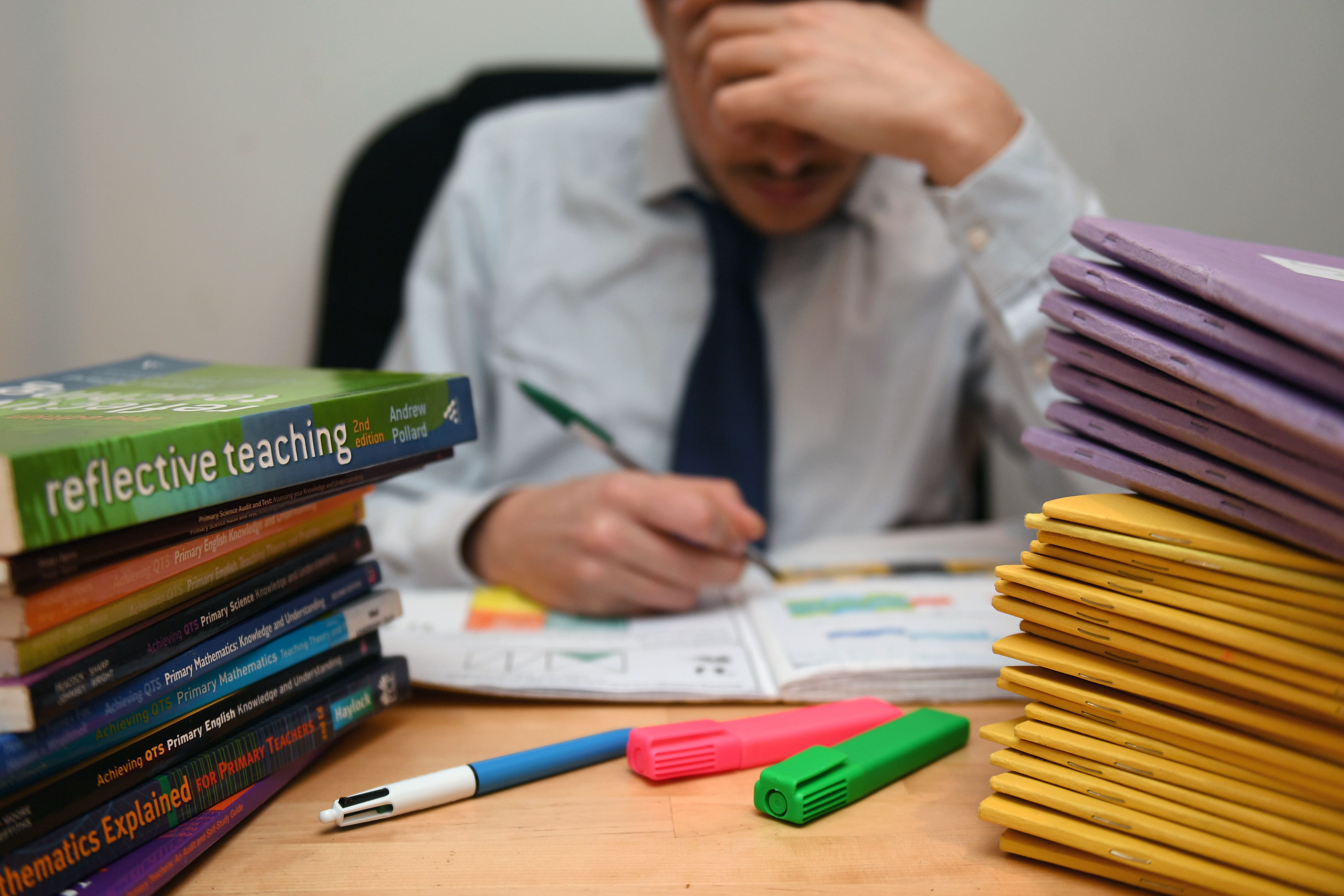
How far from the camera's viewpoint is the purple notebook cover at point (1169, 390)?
0.35m

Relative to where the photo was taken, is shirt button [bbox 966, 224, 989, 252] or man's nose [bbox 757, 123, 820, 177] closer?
shirt button [bbox 966, 224, 989, 252]

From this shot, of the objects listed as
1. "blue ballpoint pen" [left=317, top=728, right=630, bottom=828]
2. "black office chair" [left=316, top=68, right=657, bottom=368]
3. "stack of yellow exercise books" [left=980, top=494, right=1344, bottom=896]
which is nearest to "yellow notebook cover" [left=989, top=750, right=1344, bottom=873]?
"stack of yellow exercise books" [left=980, top=494, right=1344, bottom=896]

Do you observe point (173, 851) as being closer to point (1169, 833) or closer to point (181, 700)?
point (181, 700)

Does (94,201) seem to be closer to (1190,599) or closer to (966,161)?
(966,161)

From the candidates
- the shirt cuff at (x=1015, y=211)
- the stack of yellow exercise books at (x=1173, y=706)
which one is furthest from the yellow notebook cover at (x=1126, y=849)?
the shirt cuff at (x=1015, y=211)

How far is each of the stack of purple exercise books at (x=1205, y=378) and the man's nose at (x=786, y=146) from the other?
455 millimetres

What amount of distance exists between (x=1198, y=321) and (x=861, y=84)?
48 centimetres

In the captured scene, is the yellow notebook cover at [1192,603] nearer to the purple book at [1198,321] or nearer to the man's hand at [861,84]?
the purple book at [1198,321]

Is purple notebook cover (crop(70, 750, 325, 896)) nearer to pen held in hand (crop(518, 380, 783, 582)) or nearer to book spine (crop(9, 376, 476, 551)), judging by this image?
book spine (crop(9, 376, 476, 551))

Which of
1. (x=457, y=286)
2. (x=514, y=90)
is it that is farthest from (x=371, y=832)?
(x=514, y=90)

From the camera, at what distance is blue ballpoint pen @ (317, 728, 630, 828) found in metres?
0.44

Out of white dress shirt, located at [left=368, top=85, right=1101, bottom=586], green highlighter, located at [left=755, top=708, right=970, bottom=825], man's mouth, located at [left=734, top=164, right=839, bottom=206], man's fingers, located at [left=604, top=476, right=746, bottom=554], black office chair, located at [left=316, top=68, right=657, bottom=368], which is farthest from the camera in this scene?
black office chair, located at [left=316, top=68, right=657, bottom=368]

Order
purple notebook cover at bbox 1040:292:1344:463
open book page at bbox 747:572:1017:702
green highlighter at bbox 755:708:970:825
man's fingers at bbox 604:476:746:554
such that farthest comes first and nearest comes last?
man's fingers at bbox 604:476:746:554 → open book page at bbox 747:572:1017:702 → green highlighter at bbox 755:708:970:825 → purple notebook cover at bbox 1040:292:1344:463

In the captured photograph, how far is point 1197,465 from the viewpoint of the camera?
15.8 inches
